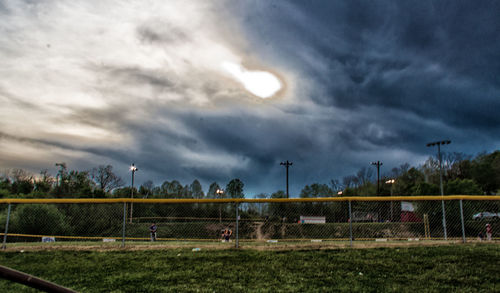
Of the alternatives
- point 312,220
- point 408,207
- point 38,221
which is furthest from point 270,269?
point 38,221

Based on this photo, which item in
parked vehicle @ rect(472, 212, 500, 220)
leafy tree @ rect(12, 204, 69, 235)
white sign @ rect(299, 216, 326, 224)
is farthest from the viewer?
leafy tree @ rect(12, 204, 69, 235)

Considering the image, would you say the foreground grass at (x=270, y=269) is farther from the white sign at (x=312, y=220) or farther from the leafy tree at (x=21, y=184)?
the leafy tree at (x=21, y=184)

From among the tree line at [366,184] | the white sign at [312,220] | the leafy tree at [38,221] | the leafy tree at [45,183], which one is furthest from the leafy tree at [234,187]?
the white sign at [312,220]

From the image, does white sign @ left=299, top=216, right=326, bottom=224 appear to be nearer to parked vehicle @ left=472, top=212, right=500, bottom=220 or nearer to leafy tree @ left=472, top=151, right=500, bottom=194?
parked vehicle @ left=472, top=212, right=500, bottom=220

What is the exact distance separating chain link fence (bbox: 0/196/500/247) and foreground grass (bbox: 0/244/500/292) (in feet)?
4.81

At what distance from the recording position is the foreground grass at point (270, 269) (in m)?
5.87

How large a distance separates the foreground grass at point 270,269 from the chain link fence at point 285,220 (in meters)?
1.47

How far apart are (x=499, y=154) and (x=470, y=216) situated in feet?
245

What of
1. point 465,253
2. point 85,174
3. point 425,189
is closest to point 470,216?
point 465,253

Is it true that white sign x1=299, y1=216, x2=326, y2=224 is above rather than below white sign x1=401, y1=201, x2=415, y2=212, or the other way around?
below

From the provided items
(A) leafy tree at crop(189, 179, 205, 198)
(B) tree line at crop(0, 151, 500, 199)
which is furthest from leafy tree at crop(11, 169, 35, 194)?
(A) leafy tree at crop(189, 179, 205, 198)

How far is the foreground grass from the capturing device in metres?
5.87

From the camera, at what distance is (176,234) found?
20.2m

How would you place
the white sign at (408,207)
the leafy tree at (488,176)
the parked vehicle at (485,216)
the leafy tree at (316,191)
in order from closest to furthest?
the parked vehicle at (485,216) < the white sign at (408,207) < the leafy tree at (488,176) < the leafy tree at (316,191)
